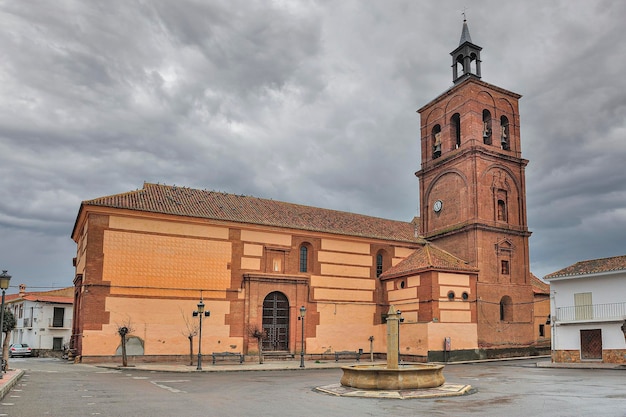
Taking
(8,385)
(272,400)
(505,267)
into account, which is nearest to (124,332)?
(8,385)

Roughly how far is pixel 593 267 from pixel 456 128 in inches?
596

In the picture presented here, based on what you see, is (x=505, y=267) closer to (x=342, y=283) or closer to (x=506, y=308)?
(x=506, y=308)

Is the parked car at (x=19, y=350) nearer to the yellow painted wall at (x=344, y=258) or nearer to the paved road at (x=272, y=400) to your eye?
the yellow painted wall at (x=344, y=258)

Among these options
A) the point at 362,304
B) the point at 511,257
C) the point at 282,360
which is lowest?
the point at 282,360

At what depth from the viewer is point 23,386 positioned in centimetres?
1645

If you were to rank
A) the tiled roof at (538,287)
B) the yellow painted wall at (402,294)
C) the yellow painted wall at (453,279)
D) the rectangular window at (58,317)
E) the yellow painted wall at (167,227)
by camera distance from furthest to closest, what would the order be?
the rectangular window at (58,317)
the tiled roof at (538,287)
the yellow painted wall at (402,294)
the yellow painted wall at (453,279)
the yellow painted wall at (167,227)

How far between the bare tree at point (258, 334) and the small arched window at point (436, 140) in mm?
19979

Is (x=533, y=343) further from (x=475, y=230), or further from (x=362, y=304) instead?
(x=362, y=304)

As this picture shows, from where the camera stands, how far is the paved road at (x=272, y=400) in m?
11.7

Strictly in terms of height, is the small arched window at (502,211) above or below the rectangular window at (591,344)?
above

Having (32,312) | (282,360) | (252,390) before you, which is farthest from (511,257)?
(32,312)

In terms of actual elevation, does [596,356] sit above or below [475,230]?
below

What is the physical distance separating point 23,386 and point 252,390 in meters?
6.97

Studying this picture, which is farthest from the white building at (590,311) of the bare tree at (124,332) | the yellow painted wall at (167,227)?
the bare tree at (124,332)
